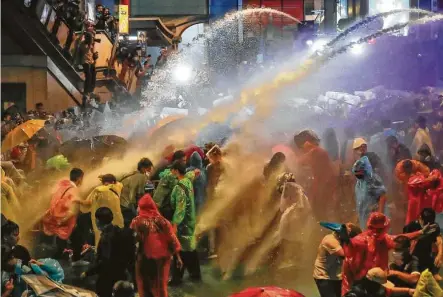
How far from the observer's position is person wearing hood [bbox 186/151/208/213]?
390 inches

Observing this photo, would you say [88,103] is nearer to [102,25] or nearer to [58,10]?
[58,10]

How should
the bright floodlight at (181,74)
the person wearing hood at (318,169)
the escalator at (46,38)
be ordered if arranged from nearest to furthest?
1. the person wearing hood at (318,169)
2. the escalator at (46,38)
3. the bright floodlight at (181,74)

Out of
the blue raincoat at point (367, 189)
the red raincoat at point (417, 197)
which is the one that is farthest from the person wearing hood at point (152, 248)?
the red raincoat at point (417, 197)

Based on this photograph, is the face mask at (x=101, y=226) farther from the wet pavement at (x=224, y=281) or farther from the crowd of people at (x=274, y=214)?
the wet pavement at (x=224, y=281)

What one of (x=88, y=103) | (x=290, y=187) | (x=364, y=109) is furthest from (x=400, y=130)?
(x=88, y=103)

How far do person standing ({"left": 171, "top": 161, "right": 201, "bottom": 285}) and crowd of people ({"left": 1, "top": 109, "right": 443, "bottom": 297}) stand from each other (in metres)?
0.01

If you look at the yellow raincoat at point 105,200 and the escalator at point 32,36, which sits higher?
the escalator at point 32,36

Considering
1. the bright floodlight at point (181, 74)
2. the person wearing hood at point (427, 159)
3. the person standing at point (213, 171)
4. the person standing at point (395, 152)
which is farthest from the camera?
the bright floodlight at point (181, 74)

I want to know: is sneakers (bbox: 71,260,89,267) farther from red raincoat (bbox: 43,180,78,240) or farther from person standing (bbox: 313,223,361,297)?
person standing (bbox: 313,223,361,297)

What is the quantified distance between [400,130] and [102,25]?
13418 mm

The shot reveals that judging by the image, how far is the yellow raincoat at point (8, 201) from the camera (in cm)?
890

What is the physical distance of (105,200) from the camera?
8.96 metres

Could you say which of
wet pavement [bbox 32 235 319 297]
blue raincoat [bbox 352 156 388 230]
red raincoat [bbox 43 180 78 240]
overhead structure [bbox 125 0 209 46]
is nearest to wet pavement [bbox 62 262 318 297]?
wet pavement [bbox 32 235 319 297]

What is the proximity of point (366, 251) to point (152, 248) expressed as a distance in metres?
2.28
